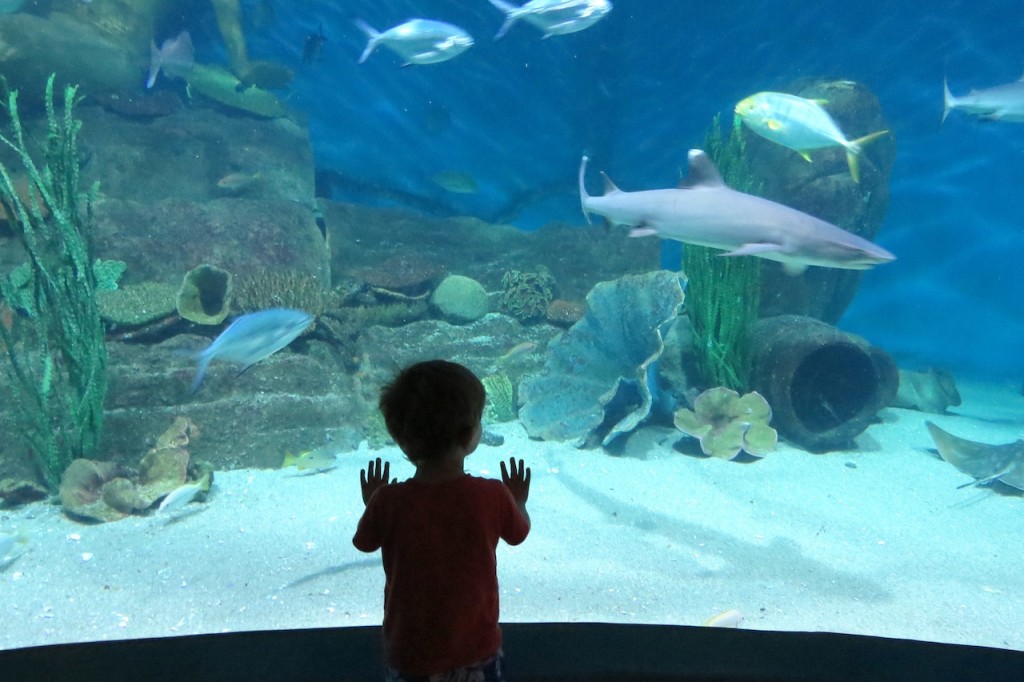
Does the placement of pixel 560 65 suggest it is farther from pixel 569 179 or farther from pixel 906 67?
pixel 906 67

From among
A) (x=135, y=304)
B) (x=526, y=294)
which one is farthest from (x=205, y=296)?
(x=526, y=294)

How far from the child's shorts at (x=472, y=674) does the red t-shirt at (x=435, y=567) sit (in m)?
0.02

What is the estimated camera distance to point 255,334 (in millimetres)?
4055

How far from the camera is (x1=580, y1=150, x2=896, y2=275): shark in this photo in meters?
3.54

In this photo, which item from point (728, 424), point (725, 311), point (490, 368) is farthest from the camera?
point (490, 368)

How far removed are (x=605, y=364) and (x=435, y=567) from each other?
204 inches

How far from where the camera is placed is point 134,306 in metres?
6.19

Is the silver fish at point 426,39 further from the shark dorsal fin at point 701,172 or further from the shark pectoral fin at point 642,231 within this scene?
the shark pectoral fin at point 642,231

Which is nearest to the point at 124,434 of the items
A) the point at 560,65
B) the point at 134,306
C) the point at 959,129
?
the point at 134,306

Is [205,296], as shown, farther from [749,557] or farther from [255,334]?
[749,557]

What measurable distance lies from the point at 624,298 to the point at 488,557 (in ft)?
17.0

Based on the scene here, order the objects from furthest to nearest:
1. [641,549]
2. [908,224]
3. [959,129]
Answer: [908,224] → [959,129] → [641,549]

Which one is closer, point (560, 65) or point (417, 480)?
point (417, 480)

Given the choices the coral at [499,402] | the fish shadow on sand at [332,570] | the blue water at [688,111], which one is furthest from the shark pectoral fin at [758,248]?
the blue water at [688,111]
